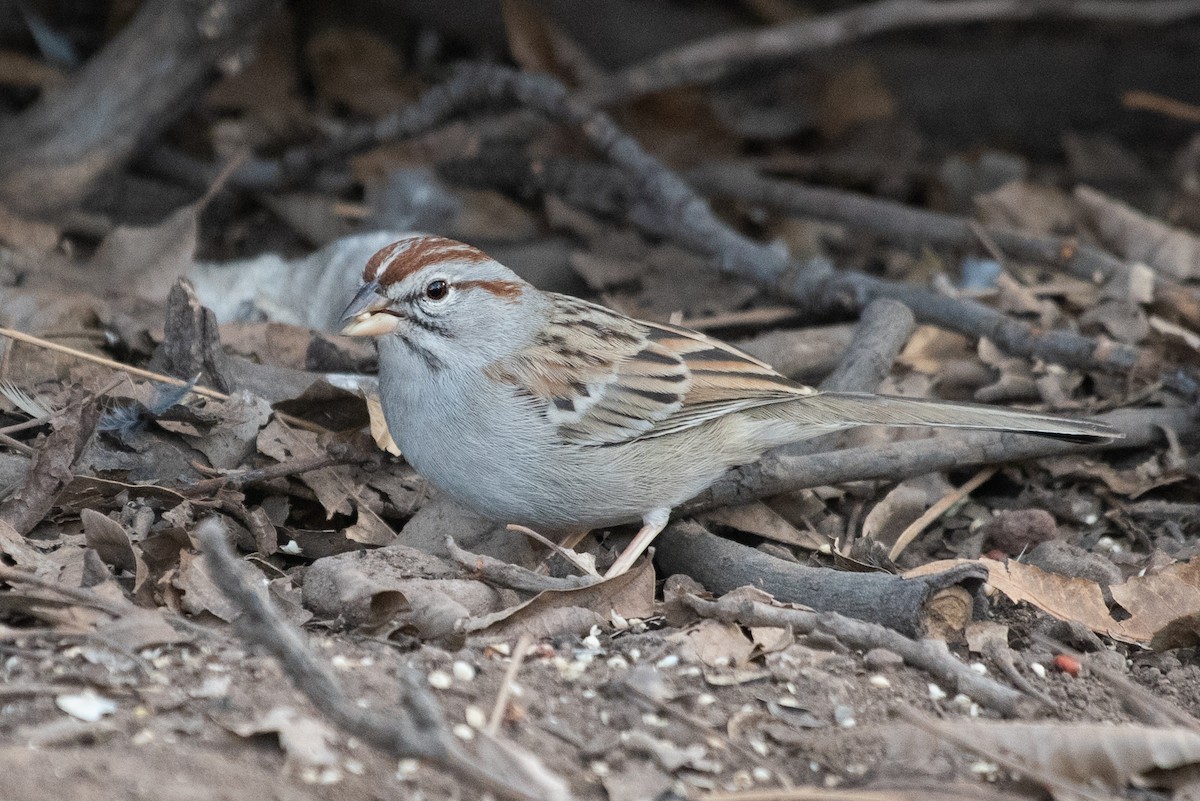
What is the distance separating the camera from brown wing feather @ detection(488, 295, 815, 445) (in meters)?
3.57

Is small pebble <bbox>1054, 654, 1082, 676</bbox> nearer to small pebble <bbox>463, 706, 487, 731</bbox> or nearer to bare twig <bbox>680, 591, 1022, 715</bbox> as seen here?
bare twig <bbox>680, 591, 1022, 715</bbox>

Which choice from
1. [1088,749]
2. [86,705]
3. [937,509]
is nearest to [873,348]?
[937,509]

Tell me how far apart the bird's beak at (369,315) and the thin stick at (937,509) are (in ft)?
5.04

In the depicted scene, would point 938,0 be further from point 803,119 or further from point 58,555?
point 58,555

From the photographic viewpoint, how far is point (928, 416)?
147 inches

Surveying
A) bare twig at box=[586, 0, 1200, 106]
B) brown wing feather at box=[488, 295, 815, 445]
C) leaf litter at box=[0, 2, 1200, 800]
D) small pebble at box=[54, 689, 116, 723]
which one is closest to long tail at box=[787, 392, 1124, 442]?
brown wing feather at box=[488, 295, 815, 445]

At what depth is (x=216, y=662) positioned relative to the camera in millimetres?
2730

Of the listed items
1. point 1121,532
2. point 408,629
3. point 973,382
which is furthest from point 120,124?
point 1121,532

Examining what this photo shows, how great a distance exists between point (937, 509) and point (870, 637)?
1.12 m

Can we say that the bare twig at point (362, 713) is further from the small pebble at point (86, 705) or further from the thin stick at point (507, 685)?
the small pebble at point (86, 705)

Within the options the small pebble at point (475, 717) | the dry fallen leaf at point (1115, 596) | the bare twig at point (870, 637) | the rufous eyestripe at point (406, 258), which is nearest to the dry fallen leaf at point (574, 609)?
the bare twig at point (870, 637)

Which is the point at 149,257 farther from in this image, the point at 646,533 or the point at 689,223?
the point at 646,533

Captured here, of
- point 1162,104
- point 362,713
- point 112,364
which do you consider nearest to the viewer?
point 362,713

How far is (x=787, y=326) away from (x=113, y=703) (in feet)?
10.7
